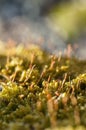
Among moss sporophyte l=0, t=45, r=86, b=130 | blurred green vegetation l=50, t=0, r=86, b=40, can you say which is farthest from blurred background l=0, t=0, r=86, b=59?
Answer: moss sporophyte l=0, t=45, r=86, b=130

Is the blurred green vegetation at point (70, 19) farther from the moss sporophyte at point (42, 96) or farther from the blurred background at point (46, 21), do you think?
the moss sporophyte at point (42, 96)

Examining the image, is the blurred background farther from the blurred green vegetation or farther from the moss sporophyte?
the moss sporophyte

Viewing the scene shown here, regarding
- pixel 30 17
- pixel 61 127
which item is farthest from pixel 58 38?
pixel 61 127

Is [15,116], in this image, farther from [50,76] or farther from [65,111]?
[50,76]

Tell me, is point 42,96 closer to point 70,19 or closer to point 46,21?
point 70,19

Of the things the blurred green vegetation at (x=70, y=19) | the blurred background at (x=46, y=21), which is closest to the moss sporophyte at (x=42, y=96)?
the blurred background at (x=46, y=21)
